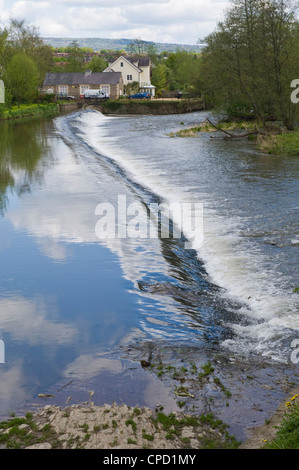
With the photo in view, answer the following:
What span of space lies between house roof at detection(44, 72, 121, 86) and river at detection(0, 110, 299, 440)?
247 feet

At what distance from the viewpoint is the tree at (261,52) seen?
106ft

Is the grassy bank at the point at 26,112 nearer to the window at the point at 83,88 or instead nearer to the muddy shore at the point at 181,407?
the window at the point at 83,88

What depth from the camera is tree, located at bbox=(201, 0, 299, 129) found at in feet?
106

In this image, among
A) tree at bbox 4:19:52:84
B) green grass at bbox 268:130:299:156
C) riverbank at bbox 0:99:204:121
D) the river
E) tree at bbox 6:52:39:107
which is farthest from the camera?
tree at bbox 4:19:52:84

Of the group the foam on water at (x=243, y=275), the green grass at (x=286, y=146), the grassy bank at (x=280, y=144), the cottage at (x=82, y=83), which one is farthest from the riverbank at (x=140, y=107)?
the foam on water at (x=243, y=275)

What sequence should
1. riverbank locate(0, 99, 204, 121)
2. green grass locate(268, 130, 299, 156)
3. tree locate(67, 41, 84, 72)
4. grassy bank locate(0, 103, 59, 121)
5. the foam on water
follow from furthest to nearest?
tree locate(67, 41, 84, 72), riverbank locate(0, 99, 204, 121), grassy bank locate(0, 103, 59, 121), green grass locate(268, 130, 299, 156), the foam on water

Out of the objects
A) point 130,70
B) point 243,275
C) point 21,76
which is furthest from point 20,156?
point 130,70

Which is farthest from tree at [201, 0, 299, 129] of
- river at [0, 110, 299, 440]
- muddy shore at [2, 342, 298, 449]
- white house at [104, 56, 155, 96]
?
white house at [104, 56, 155, 96]

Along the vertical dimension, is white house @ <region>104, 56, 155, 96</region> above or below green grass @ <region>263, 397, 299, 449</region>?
above

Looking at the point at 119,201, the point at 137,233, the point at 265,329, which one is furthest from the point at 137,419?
the point at 119,201

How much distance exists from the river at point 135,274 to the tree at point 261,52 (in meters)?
13.1

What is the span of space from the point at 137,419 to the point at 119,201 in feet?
36.5

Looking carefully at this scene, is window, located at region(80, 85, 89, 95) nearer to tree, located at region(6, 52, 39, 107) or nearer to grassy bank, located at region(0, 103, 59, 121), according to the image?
grassy bank, located at region(0, 103, 59, 121)

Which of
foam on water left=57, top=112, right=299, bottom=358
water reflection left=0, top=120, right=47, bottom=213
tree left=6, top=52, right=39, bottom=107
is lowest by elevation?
foam on water left=57, top=112, right=299, bottom=358
